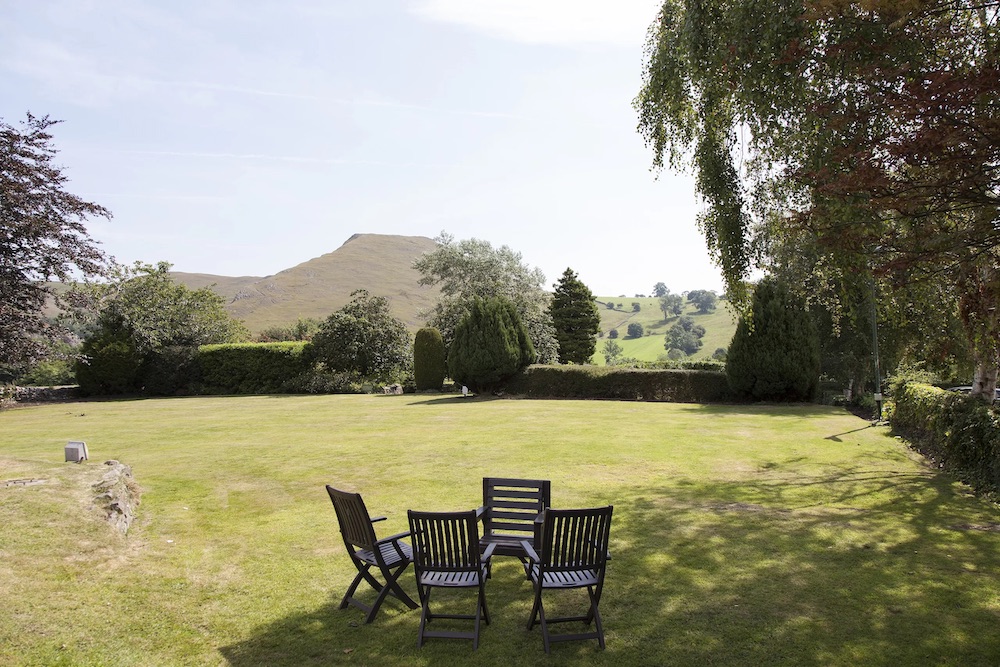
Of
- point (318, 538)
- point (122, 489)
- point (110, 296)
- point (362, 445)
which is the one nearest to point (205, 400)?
point (110, 296)

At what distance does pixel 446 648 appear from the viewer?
210 inches

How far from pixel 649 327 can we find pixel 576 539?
4909 inches

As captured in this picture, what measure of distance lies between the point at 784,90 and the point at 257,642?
7.47 metres

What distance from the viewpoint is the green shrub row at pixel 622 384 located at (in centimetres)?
2738

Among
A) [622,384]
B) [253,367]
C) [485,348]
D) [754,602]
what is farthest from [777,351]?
[253,367]

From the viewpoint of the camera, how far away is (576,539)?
5.38 meters

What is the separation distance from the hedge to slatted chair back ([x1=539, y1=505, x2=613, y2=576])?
1271 inches

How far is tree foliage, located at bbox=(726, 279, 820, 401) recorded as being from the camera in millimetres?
24688

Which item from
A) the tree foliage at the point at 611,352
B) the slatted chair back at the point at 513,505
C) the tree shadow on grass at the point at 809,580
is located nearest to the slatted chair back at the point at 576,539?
the tree shadow on grass at the point at 809,580

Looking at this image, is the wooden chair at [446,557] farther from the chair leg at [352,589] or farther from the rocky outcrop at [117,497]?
the rocky outcrop at [117,497]

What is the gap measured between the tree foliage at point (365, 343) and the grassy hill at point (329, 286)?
53871mm

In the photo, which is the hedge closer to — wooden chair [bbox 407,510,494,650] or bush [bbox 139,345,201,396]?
bush [bbox 139,345,201,396]

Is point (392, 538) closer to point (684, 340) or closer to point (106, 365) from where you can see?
point (106, 365)

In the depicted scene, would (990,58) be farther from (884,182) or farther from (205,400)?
(205,400)
